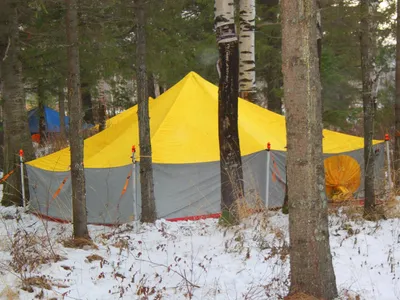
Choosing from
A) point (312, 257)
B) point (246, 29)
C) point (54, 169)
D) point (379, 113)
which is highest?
point (246, 29)

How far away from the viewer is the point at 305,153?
138 inches

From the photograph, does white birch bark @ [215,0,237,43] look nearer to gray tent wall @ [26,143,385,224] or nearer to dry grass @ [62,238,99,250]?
gray tent wall @ [26,143,385,224]

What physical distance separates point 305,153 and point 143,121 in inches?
173

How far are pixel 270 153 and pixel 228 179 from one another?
97.7 inches

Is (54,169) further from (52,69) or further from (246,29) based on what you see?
(246,29)

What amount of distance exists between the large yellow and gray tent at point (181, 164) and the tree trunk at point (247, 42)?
0.67m

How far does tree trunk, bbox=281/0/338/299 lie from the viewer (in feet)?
11.4

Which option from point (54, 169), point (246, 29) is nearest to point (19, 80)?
point (54, 169)

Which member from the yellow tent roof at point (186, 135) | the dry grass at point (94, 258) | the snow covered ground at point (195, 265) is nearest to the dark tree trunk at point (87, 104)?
the yellow tent roof at point (186, 135)

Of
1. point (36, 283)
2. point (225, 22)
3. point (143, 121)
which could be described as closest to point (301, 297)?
point (36, 283)

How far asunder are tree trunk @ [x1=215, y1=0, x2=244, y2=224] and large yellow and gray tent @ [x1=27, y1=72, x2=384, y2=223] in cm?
111

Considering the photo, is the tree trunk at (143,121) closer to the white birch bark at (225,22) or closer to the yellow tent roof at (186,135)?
the yellow tent roof at (186,135)

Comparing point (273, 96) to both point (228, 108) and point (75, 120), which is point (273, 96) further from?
point (75, 120)

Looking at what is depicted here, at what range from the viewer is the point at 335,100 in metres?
17.5
